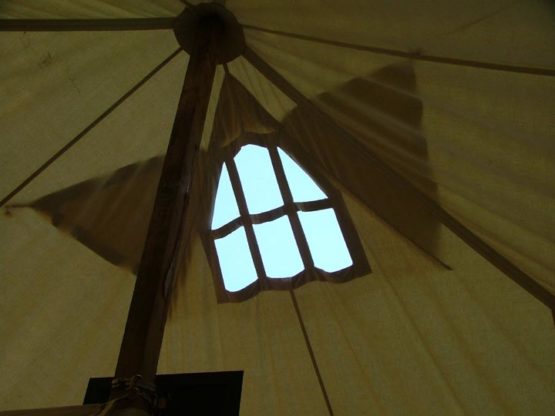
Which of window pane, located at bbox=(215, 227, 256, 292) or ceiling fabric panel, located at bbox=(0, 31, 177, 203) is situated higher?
ceiling fabric panel, located at bbox=(0, 31, 177, 203)

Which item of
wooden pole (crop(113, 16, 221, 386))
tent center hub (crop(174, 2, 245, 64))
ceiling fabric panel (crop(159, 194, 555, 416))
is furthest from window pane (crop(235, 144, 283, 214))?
wooden pole (crop(113, 16, 221, 386))

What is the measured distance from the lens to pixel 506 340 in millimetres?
2371

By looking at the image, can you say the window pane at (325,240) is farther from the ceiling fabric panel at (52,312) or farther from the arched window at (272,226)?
the ceiling fabric panel at (52,312)

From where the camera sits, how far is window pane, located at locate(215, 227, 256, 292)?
275 cm

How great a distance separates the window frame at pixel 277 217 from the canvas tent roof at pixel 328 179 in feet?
0.13

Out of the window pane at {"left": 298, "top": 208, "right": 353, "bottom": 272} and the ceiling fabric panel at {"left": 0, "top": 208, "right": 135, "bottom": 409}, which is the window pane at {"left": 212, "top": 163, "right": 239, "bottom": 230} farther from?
the ceiling fabric panel at {"left": 0, "top": 208, "right": 135, "bottom": 409}

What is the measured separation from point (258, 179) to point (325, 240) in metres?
0.45

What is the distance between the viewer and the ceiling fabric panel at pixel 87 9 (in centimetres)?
222

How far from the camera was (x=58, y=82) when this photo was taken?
240cm

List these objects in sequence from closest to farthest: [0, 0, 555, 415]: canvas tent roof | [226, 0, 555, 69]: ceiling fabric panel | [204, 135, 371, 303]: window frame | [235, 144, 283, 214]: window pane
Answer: [226, 0, 555, 69]: ceiling fabric panel, [0, 0, 555, 415]: canvas tent roof, [204, 135, 371, 303]: window frame, [235, 144, 283, 214]: window pane

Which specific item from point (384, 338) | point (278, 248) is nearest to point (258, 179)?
point (278, 248)

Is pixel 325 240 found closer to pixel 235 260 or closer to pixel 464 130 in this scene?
pixel 235 260

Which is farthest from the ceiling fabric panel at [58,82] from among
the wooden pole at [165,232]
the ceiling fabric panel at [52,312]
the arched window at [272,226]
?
the arched window at [272,226]

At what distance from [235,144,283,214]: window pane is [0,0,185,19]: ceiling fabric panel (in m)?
0.74
